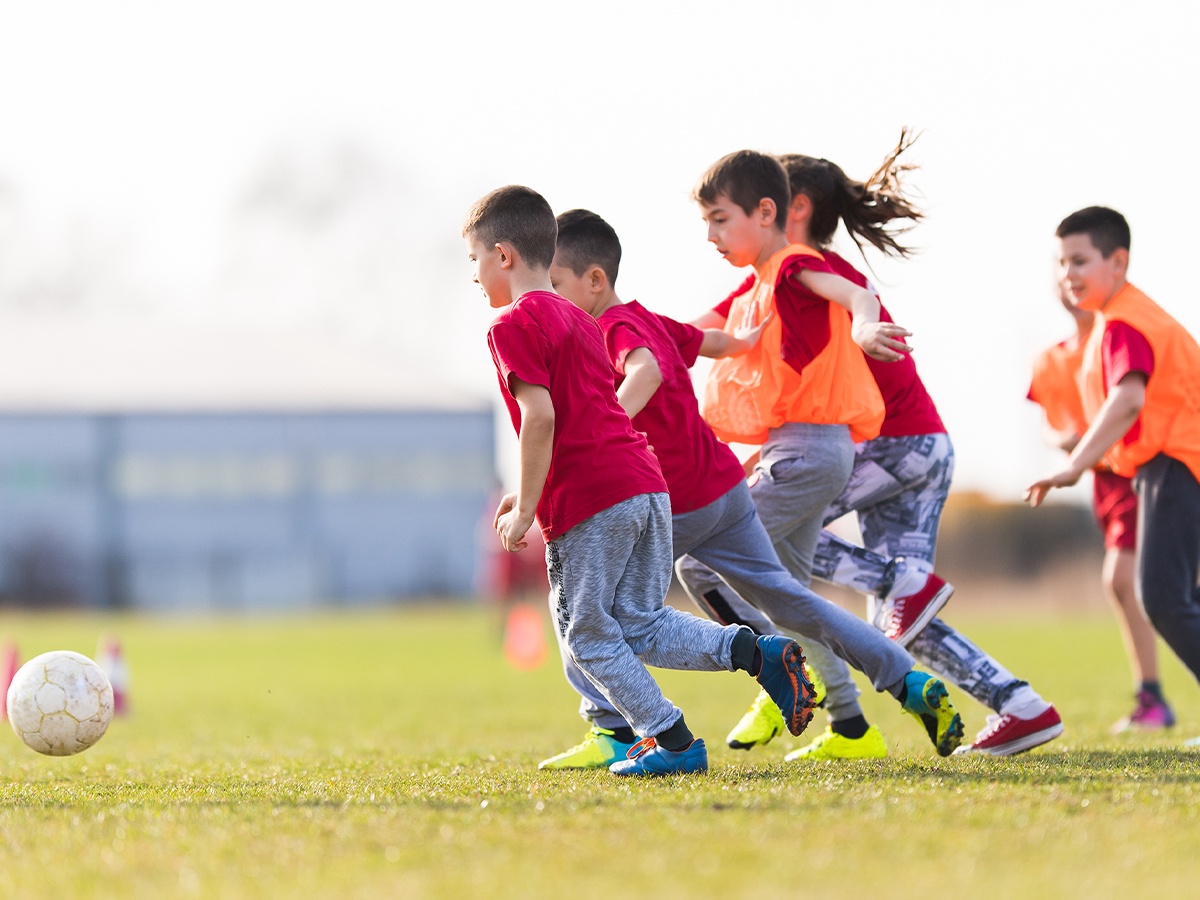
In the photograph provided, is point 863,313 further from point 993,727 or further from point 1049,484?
point 993,727

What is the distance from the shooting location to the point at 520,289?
4.76 meters

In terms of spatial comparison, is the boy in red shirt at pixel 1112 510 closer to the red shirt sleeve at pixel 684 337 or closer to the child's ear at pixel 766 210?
the child's ear at pixel 766 210

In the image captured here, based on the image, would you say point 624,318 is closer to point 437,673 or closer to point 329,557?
point 437,673

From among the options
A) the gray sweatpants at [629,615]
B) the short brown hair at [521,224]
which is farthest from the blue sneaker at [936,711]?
the short brown hair at [521,224]

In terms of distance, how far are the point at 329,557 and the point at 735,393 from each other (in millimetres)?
43593

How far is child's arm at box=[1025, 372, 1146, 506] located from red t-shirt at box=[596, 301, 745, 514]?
1392 millimetres

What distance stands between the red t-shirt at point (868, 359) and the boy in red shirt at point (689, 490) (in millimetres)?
362

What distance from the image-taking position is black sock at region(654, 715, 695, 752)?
15.1ft

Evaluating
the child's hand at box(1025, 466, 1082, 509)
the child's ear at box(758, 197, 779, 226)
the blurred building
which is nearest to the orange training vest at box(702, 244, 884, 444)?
the child's ear at box(758, 197, 779, 226)

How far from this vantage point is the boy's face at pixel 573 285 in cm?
526

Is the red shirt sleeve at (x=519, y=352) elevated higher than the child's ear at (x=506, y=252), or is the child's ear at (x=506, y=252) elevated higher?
the child's ear at (x=506, y=252)

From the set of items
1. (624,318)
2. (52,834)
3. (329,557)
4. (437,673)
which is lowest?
(329,557)

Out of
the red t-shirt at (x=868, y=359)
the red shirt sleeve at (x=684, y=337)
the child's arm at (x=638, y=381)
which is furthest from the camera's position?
the red t-shirt at (x=868, y=359)

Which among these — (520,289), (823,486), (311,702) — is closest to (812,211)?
(823,486)
